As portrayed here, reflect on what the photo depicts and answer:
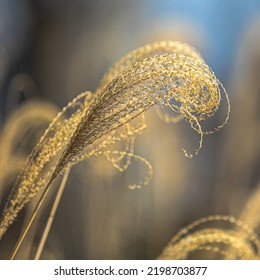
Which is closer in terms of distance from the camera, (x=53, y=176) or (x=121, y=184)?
(x=53, y=176)

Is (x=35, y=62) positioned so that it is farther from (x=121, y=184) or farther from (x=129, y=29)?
(x=121, y=184)

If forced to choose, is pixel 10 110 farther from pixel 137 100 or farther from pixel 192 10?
pixel 137 100

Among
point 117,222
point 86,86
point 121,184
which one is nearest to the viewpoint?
point 117,222

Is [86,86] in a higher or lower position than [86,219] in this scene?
higher

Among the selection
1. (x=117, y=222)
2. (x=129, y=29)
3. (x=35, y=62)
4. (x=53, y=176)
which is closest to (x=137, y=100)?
(x=53, y=176)

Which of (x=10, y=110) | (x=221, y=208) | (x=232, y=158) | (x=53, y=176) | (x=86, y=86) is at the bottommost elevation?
(x=221, y=208)

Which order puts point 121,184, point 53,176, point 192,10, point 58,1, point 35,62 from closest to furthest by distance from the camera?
point 53,176 < point 121,184 < point 192,10 < point 35,62 < point 58,1

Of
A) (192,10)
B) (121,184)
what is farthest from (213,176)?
(192,10)
